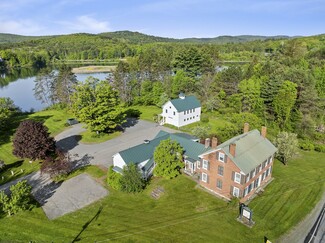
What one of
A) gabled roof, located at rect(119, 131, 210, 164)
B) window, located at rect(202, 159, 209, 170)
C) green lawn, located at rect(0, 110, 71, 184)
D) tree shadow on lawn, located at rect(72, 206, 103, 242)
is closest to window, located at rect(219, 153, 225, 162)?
window, located at rect(202, 159, 209, 170)

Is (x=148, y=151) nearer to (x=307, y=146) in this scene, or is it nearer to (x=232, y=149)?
(x=232, y=149)

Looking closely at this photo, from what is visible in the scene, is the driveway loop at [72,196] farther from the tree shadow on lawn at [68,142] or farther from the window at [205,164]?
the window at [205,164]

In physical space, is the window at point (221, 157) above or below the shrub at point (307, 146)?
above

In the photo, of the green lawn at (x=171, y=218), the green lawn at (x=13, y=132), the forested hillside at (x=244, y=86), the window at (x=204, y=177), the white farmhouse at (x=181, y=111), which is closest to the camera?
the green lawn at (x=171, y=218)

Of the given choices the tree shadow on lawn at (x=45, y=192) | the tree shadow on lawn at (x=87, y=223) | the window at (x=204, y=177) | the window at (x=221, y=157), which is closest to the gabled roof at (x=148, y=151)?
the window at (x=204, y=177)

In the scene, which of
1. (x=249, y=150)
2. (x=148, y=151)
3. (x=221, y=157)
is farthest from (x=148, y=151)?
(x=249, y=150)

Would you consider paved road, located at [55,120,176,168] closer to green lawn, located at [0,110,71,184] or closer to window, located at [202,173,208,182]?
green lawn, located at [0,110,71,184]
